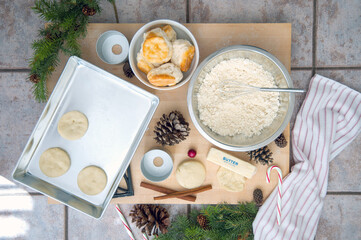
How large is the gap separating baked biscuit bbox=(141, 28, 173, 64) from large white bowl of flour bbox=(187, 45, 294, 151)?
110 mm

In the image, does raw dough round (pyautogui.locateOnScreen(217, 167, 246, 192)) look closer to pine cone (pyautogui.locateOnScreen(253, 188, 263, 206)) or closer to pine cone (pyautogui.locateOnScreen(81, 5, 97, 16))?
pine cone (pyautogui.locateOnScreen(253, 188, 263, 206))

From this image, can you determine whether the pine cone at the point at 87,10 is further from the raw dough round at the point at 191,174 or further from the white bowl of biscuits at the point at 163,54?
the raw dough round at the point at 191,174

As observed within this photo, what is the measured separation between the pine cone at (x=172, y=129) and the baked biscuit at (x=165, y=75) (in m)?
0.11

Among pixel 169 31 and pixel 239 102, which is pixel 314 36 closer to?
pixel 239 102

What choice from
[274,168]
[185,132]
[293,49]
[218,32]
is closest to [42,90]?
[185,132]

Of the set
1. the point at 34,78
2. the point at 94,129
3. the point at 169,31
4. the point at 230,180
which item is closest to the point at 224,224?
the point at 230,180

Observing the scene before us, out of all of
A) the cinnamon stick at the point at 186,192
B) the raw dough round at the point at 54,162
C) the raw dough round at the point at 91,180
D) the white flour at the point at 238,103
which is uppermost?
the white flour at the point at 238,103

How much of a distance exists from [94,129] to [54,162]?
142 millimetres

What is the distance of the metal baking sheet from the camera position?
75 cm

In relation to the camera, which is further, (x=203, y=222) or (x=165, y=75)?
(x=203, y=222)

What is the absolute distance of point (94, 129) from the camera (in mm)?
767

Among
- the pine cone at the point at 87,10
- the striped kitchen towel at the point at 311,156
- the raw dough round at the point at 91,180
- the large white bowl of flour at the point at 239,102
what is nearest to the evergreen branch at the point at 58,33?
the pine cone at the point at 87,10

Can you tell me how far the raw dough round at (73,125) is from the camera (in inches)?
29.5

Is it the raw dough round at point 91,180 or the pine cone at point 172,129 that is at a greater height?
the pine cone at point 172,129
